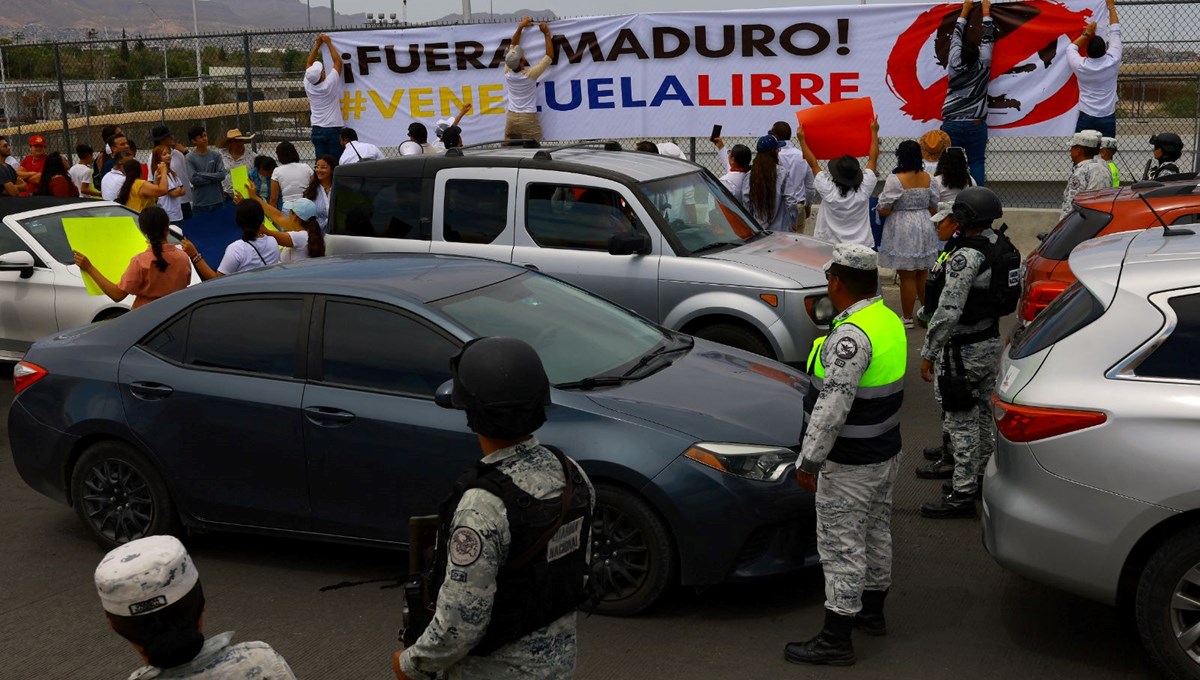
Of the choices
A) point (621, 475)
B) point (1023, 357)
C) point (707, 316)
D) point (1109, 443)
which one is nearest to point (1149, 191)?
point (707, 316)

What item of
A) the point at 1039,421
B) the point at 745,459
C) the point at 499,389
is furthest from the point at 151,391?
the point at 1039,421

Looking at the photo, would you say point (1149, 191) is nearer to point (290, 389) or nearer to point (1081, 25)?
point (1081, 25)

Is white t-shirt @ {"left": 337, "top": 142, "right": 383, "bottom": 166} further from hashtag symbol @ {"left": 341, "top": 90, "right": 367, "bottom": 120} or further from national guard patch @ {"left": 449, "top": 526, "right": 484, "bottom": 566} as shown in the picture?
national guard patch @ {"left": 449, "top": 526, "right": 484, "bottom": 566}

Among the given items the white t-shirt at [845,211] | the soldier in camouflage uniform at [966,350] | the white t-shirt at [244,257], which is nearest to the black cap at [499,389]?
the soldier in camouflage uniform at [966,350]

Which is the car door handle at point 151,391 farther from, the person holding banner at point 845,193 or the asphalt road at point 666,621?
the person holding banner at point 845,193

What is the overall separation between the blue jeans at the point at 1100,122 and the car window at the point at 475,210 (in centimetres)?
658

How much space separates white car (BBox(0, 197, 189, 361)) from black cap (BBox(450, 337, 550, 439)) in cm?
804

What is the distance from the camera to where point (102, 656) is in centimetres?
546

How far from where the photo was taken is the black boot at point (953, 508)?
6852 millimetres

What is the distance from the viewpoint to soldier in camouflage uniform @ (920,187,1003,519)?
661 centimetres

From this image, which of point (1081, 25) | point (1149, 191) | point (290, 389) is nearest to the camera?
point (290, 389)

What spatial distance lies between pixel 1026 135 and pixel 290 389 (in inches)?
368

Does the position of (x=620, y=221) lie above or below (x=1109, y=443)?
above

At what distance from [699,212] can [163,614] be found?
288 inches
